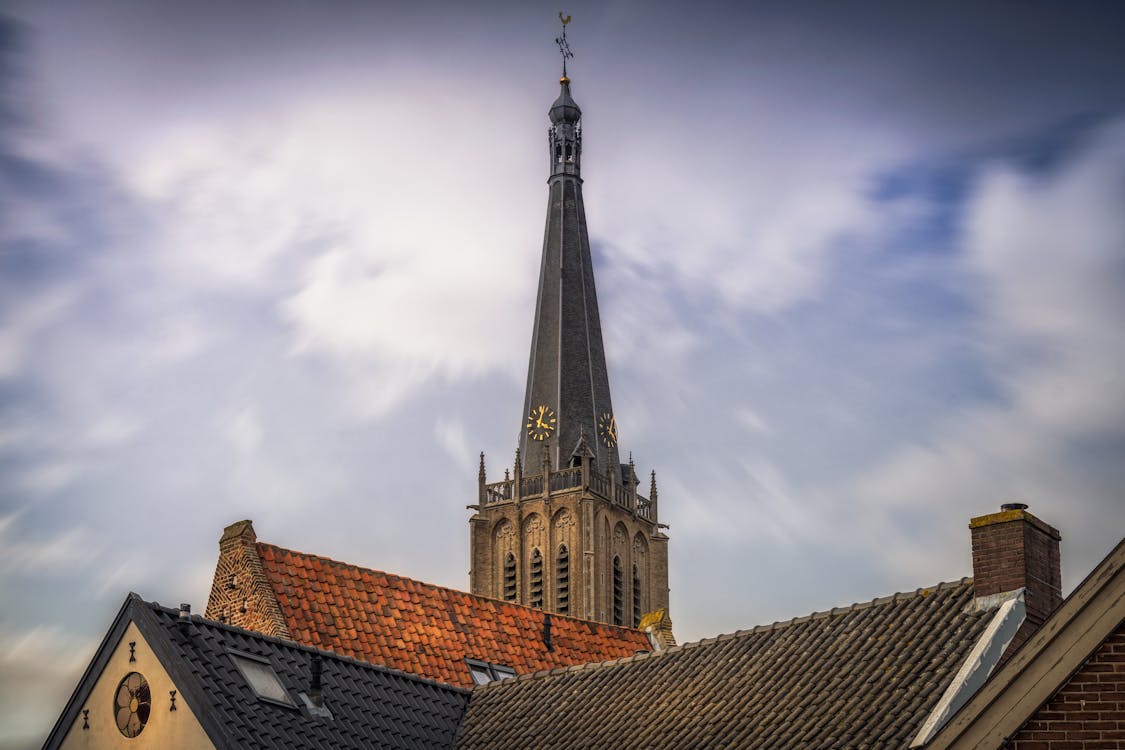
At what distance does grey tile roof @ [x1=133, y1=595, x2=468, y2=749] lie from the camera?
2072 centimetres

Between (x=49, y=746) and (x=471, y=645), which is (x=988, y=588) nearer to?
(x=49, y=746)

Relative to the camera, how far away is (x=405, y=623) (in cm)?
3303

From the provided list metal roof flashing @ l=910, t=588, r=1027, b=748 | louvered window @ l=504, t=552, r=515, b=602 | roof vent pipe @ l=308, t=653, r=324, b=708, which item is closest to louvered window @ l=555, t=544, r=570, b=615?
louvered window @ l=504, t=552, r=515, b=602

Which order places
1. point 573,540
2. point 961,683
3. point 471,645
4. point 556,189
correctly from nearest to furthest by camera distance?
point 961,683 → point 471,645 → point 573,540 → point 556,189

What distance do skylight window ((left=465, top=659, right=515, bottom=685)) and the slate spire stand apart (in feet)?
235

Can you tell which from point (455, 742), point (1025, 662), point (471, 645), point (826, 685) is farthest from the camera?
point (471, 645)

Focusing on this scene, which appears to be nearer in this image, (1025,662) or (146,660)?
(1025,662)

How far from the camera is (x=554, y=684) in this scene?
79.6ft

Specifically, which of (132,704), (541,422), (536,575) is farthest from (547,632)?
(541,422)

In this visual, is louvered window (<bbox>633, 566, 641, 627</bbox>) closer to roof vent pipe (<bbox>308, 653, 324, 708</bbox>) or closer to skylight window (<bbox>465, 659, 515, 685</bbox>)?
skylight window (<bbox>465, 659, 515, 685</bbox>)

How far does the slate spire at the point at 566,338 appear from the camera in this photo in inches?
4168

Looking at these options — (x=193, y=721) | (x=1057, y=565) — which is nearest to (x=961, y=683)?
(x=1057, y=565)

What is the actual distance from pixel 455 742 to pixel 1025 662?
35.5 ft

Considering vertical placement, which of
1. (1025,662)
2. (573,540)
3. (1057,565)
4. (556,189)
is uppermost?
(556,189)
